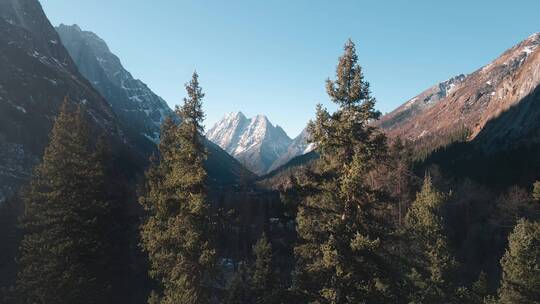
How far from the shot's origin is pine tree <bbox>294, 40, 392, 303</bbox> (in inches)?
648

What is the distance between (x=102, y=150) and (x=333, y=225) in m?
16.8

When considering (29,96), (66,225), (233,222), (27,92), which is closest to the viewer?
(66,225)

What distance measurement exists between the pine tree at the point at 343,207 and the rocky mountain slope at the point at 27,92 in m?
73.5

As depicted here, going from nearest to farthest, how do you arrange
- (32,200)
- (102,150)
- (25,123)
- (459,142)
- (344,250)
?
(344,250) < (32,200) < (102,150) < (25,123) < (459,142)

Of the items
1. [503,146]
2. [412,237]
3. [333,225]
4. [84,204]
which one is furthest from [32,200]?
[503,146]

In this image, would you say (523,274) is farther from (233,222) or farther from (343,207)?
(233,222)

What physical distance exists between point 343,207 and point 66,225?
1603 cm

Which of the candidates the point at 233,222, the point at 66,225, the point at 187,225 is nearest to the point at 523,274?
the point at 233,222

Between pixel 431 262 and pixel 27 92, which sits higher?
pixel 27 92

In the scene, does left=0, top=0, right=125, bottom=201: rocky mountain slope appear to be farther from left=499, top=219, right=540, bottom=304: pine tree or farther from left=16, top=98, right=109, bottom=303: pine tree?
left=499, top=219, right=540, bottom=304: pine tree

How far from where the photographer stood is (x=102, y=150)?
25.6 m

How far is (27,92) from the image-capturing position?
4951 inches

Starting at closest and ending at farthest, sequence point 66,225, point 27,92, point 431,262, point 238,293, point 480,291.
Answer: point 66,225
point 238,293
point 431,262
point 480,291
point 27,92

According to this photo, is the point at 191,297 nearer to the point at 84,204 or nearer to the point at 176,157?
the point at 176,157
